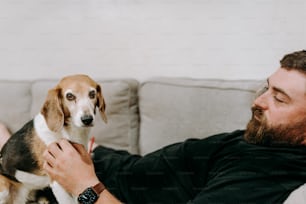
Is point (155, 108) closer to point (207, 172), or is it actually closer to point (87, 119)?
point (207, 172)

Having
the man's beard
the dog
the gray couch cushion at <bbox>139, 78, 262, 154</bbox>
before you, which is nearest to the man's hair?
the man's beard

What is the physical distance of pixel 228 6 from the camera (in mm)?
1605

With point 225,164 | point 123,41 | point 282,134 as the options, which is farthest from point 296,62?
point 123,41

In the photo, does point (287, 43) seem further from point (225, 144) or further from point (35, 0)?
point (35, 0)

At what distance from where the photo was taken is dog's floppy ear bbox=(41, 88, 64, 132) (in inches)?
41.2

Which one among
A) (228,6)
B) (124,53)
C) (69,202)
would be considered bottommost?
(69,202)

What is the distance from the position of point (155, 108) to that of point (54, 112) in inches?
19.9

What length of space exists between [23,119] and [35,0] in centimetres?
42

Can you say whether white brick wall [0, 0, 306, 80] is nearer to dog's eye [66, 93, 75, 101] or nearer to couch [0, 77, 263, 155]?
couch [0, 77, 263, 155]

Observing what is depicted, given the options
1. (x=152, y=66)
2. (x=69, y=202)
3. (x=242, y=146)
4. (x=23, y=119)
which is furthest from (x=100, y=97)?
(x=152, y=66)

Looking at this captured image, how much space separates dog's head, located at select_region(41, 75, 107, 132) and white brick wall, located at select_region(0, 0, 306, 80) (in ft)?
2.01

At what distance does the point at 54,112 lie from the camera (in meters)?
1.05

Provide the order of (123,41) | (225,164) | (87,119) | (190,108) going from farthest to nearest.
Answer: (123,41) < (190,108) < (225,164) < (87,119)

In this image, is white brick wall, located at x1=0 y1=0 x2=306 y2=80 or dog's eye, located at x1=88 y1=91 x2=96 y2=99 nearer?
dog's eye, located at x1=88 y1=91 x2=96 y2=99
